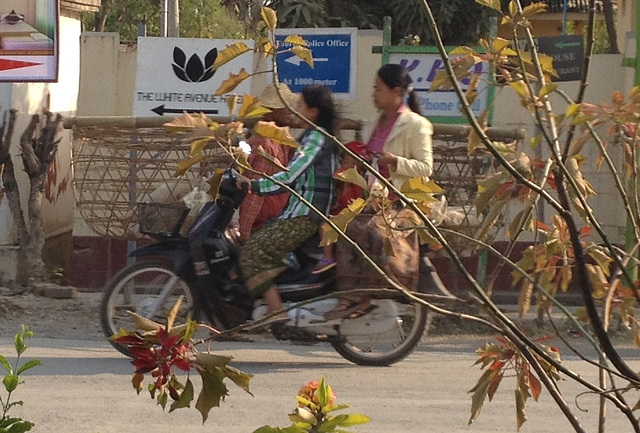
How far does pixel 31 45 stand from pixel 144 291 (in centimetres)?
350

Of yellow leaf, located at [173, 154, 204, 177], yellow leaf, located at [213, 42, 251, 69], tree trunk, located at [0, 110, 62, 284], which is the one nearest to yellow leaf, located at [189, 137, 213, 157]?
yellow leaf, located at [173, 154, 204, 177]

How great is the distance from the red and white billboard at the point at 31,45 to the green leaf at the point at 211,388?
791 centimetres

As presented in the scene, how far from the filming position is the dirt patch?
26.7 ft

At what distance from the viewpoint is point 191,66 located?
9.88 m

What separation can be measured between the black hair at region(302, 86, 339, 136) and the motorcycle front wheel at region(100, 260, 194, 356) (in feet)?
4.26

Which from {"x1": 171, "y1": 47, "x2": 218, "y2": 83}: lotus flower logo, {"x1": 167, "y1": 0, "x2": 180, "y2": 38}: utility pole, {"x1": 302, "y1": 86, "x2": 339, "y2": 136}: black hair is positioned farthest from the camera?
{"x1": 167, "y1": 0, "x2": 180, "y2": 38}: utility pole

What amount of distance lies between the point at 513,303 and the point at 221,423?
191 inches

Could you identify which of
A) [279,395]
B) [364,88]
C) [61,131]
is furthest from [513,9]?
[364,88]

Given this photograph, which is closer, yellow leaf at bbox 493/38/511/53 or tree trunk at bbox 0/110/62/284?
yellow leaf at bbox 493/38/511/53

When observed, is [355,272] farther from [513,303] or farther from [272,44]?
[272,44]

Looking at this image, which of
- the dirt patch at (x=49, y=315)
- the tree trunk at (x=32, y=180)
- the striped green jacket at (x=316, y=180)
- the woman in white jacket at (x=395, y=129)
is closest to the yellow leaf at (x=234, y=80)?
the woman in white jacket at (x=395, y=129)

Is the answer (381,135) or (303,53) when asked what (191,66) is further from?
(303,53)

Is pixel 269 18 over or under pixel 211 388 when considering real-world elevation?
over

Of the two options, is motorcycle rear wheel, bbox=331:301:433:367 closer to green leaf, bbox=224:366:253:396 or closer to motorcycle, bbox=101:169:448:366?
motorcycle, bbox=101:169:448:366
